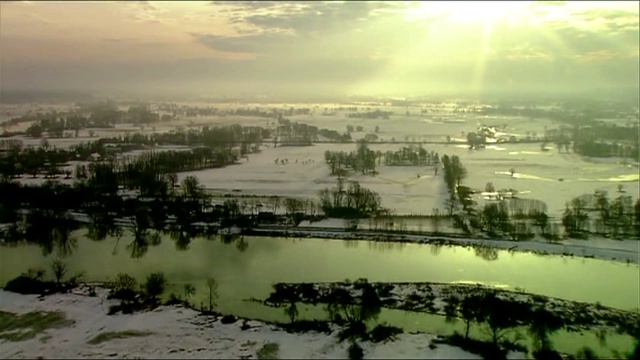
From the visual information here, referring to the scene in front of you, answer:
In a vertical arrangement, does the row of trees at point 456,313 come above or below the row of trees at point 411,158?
below

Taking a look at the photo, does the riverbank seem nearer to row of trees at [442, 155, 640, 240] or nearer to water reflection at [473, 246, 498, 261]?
water reflection at [473, 246, 498, 261]

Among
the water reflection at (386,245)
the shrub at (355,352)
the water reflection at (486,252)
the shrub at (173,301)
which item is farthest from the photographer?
the water reflection at (386,245)

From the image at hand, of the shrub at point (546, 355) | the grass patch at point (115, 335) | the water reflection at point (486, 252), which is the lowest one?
the grass patch at point (115, 335)

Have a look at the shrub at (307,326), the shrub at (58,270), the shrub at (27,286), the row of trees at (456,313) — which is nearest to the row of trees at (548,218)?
the row of trees at (456,313)

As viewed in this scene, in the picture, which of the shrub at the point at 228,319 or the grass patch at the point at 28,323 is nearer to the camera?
the grass patch at the point at 28,323

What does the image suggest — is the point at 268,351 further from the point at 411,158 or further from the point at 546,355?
the point at 411,158

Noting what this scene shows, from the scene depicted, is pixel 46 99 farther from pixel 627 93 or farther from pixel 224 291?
pixel 627 93

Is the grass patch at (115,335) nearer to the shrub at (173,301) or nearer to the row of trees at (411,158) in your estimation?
the shrub at (173,301)
